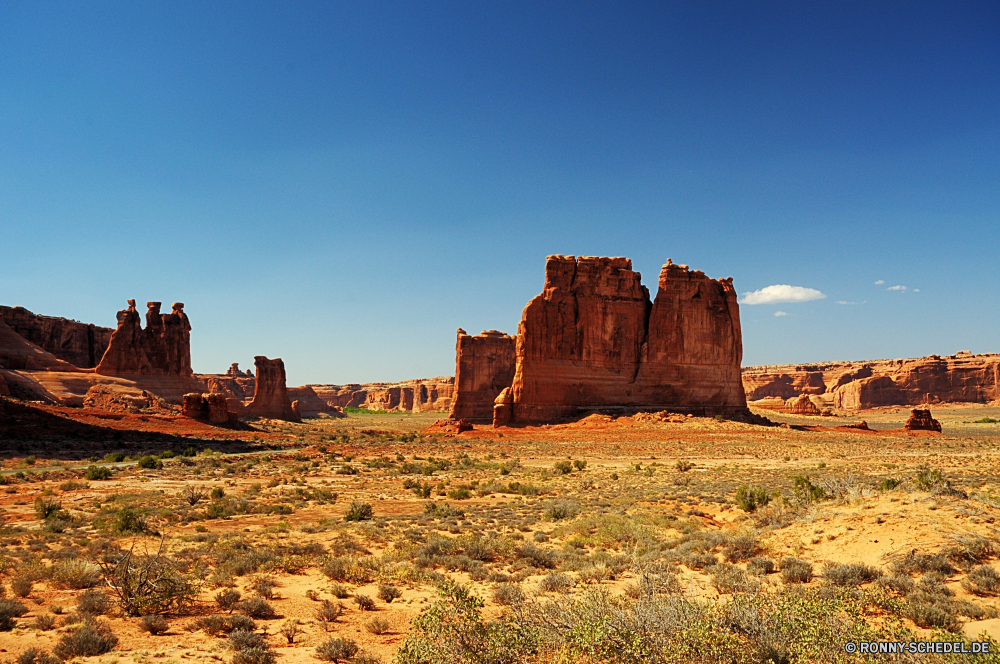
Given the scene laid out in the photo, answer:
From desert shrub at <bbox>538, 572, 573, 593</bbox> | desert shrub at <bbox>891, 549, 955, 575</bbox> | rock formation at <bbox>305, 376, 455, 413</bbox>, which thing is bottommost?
rock formation at <bbox>305, 376, 455, 413</bbox>

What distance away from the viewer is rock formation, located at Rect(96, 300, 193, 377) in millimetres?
63156

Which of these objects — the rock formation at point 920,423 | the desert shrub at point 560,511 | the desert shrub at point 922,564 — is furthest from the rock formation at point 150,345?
the rock formation at point 920,423

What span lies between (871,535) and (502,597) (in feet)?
21.6

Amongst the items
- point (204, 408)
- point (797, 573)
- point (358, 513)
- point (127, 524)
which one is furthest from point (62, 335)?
point (797, 573)

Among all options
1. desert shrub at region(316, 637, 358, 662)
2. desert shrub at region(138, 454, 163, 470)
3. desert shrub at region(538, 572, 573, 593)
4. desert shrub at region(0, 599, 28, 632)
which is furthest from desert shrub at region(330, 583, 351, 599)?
desert shrub at region(138, 454, 163, 470)

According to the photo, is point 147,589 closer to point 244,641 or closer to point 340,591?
point 244,641

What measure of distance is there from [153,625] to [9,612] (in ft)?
5.83

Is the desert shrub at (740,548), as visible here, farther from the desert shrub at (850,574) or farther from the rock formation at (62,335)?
the rock formation at (62,335)

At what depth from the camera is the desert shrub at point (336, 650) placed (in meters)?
6.00

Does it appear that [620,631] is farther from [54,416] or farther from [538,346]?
[538,346]

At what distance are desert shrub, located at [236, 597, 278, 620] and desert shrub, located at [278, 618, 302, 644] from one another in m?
0.37

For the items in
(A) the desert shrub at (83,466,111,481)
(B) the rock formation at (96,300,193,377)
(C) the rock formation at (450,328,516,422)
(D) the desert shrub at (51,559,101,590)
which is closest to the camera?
(D) the desert shrub at (51,559,101,590)

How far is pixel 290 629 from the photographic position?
22.1ft

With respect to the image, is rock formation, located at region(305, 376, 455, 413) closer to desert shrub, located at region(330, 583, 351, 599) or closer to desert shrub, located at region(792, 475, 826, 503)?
desert shrub, located at region(792, 475, 826, 503)
